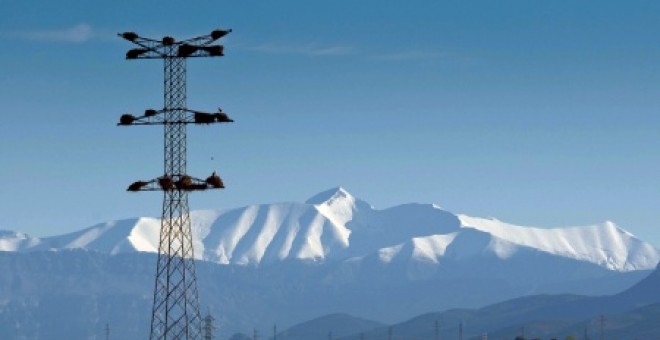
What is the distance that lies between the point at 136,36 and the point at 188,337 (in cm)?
2183

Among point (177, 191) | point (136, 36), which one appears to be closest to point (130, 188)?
point (177, 191)

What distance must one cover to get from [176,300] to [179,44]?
60.4 feet

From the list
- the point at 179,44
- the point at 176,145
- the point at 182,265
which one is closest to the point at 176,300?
the point at 182,265

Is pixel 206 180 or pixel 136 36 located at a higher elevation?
pixel 136 36

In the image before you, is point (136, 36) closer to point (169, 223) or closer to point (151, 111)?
point (151, 111)

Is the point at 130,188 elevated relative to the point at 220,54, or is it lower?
lower

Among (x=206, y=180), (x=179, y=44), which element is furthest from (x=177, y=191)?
(x=179, y=44)

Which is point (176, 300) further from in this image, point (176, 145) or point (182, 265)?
point (176, 145)

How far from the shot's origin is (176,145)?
371 ft

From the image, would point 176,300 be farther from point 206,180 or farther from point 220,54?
point 220,54

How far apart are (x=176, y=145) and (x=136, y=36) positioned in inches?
330

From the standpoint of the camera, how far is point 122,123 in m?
114

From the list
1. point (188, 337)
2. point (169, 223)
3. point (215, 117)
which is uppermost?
point (215, 117)

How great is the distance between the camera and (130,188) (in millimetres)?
114125
